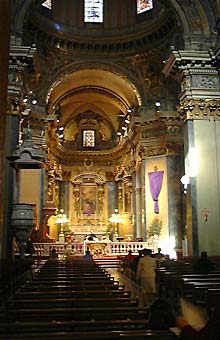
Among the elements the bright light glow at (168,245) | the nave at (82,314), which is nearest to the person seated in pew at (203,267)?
the nave at (82,314)

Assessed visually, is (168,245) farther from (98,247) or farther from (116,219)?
(116,219)

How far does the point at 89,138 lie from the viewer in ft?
111

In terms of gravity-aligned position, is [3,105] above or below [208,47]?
below

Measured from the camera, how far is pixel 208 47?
14.2 meters

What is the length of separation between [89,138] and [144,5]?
1239 cm

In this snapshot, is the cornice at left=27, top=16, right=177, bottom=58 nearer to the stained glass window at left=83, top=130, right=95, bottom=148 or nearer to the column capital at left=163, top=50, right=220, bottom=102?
the column capital at left=163, top=50, right=220, bottom=102

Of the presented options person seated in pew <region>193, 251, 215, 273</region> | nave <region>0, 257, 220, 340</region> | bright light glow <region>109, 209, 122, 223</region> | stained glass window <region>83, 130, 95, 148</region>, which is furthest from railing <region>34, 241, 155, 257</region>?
nave <region>0, 257, 220, 340</region>

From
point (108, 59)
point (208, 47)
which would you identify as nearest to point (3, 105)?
point (208, 47)

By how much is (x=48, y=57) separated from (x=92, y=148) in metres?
11.3

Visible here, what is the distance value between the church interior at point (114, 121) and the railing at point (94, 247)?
0.76m

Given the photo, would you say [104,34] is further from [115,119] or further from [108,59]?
[115,119]

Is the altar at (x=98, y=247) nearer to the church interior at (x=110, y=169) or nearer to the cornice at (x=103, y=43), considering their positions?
the church interior at (x=110, y=169)

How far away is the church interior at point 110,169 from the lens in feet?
13.0

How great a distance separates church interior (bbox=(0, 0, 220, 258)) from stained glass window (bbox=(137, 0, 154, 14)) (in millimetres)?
154
